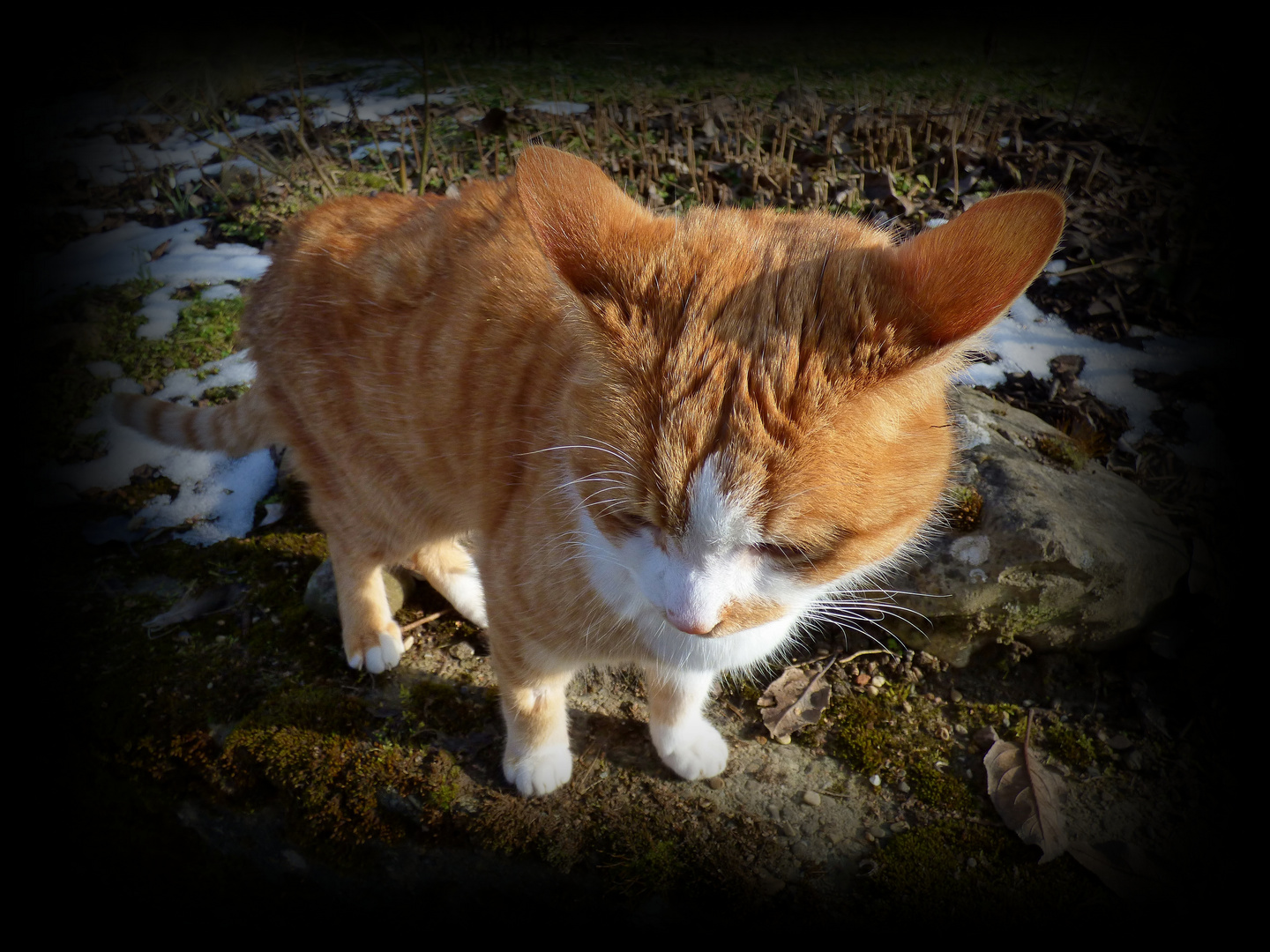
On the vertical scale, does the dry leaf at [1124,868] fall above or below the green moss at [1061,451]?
below

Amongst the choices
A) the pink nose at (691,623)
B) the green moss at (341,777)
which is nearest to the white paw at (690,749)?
the green moss at (341,777)

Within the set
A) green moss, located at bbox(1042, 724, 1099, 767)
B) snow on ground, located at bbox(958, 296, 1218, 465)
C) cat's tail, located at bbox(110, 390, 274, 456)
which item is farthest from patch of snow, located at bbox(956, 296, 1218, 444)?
cat's tail, located at bbox(110, 390, 274, 456)

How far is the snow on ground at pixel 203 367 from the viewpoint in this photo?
10.1ft

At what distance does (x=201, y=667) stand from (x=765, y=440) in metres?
2.31

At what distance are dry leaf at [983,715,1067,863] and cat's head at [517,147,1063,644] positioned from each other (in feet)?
3.83

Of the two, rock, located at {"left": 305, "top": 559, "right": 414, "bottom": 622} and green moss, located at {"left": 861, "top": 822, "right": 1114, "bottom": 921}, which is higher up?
rock, located at {"left": 305, "top": 559, "right": 414, "bottom": 622}

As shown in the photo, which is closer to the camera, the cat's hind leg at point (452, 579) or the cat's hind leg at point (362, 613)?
the cat's hind leg at point (362, 613)

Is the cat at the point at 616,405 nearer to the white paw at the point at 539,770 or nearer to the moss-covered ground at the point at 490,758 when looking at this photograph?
the white paw at the point at 539,770

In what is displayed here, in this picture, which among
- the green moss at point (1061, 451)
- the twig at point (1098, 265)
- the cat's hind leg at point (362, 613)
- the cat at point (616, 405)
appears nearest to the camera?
the cat at point (616, 405)

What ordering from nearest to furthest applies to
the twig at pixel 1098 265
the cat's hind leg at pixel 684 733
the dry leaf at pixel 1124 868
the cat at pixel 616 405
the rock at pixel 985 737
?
1. the cat at pixel 616 405
2. the dry leaf at pixel 1124 868
3. the cat's hind leg at pixel 684 733
4. the rock at pixel 985 737
5. the twig at pixel 1098 265

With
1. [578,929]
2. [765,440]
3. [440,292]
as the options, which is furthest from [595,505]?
[578,929]

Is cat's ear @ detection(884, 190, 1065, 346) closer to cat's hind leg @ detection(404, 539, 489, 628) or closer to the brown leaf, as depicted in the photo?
the brown leaf

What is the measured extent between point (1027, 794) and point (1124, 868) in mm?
281

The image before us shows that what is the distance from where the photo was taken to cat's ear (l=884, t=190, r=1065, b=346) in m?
1.12
